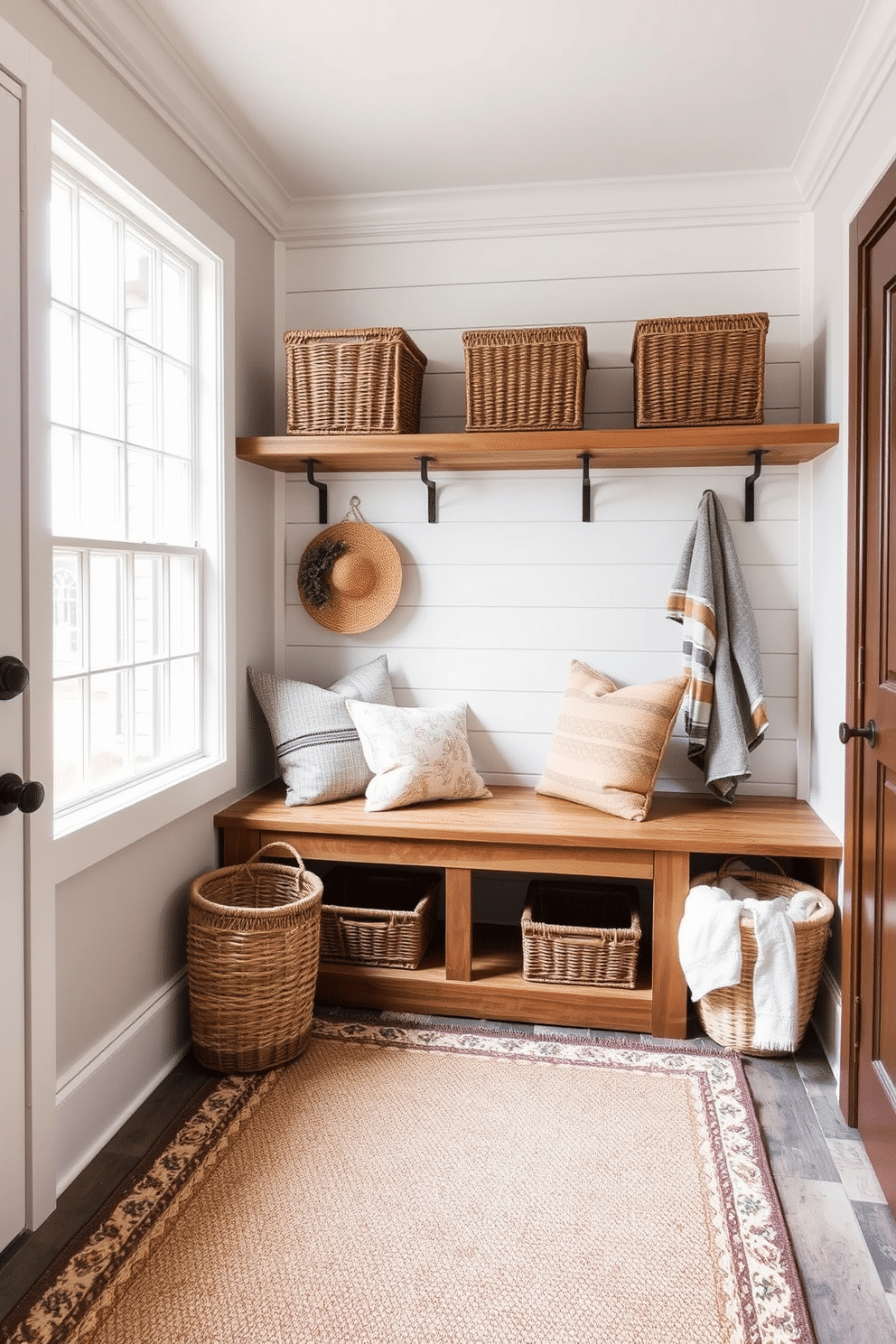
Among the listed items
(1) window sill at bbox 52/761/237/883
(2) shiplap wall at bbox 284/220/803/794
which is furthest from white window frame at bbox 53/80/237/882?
(2) shiplap wall at bbox 284/220/803/794

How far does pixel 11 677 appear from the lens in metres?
1.73

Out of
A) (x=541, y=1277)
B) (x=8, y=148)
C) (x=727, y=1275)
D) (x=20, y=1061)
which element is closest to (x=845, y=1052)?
(x=727, y=1275)

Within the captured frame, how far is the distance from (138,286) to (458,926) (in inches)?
77.0

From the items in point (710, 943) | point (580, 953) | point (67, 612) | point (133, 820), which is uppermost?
point (67, 612)

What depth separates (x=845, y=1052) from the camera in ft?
7.47

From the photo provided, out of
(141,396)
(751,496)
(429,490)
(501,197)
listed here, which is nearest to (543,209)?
(501,197)

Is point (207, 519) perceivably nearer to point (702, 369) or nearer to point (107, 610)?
point (107, 610)

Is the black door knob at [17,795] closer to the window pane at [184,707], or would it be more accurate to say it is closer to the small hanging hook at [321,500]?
the window pane at [184,707]

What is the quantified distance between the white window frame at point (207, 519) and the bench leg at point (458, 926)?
2.43 ft

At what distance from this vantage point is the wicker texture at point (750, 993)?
2512 mm

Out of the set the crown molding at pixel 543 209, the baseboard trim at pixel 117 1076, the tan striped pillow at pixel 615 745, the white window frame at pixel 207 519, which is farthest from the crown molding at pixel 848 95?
the baseboard trim at pixel 117 1076

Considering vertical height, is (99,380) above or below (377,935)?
above

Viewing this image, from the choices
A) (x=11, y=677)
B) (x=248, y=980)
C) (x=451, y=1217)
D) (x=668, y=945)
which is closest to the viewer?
(x=11, y=677)

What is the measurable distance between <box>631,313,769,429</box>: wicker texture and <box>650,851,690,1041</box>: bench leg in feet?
4.16
